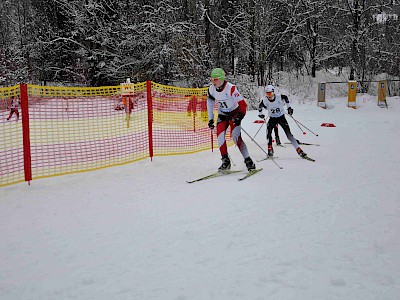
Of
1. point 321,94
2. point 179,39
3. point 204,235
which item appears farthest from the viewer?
point 179,39

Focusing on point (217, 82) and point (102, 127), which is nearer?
point (217, 82)

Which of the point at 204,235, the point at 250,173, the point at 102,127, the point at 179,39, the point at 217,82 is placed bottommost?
the point at 204,235

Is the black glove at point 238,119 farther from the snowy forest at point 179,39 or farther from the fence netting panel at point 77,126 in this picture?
the snowy forest at point 179,39

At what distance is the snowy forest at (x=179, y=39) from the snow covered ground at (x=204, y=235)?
58.5 ft

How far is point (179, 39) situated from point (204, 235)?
22.6m

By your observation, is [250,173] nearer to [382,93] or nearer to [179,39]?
[382,93]

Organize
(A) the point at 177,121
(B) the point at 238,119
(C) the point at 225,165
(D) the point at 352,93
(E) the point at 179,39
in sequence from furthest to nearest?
(E) the point at 179,39, (D) the point at 352,93, (A) the point at 177,121, (C) the point at 225,165, (B) the point at 238,119

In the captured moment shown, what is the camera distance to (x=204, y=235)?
4.23 metres

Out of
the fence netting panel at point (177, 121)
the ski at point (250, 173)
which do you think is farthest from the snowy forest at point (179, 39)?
the ski at point (250, 173)

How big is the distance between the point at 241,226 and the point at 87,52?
25987mm

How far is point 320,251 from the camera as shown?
372 cm

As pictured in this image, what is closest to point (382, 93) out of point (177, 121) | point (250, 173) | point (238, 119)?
point (177, 121)

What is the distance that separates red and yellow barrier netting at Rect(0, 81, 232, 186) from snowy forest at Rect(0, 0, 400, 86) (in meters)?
12.9

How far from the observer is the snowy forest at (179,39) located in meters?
26.3
